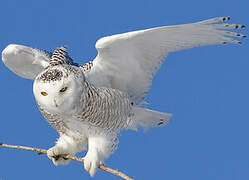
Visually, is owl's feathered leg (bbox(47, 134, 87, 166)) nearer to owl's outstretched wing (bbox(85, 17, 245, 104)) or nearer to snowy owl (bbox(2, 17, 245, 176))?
snowy owl (bbox(2, 17, 245, 176))

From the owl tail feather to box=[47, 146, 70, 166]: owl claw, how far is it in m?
0.49

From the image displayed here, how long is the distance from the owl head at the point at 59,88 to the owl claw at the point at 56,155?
402 mm

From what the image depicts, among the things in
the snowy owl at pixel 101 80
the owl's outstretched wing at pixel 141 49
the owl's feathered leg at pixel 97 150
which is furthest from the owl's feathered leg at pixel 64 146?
the owl's outstretched wing at pixel 141 49

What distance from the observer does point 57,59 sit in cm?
335

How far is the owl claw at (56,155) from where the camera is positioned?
3.58 meters

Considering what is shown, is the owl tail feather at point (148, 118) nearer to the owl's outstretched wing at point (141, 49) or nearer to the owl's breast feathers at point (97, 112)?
the owl's outstretched wing at point (141, 49)

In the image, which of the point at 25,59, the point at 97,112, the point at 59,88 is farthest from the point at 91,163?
the point at 25,59

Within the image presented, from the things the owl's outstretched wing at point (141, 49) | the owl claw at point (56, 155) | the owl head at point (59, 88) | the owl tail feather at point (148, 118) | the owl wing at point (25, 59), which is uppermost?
the owl's outstretched wing at point (141, 49)

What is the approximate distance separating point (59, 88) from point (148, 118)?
0.95 metres

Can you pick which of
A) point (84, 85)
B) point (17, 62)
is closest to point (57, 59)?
point (84, 85)

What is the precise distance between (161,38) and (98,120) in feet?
1.82

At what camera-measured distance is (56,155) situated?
3594mm

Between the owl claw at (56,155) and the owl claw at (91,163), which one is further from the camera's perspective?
the owl claw at (56,155)

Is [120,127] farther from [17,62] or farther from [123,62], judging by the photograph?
[17,62]
